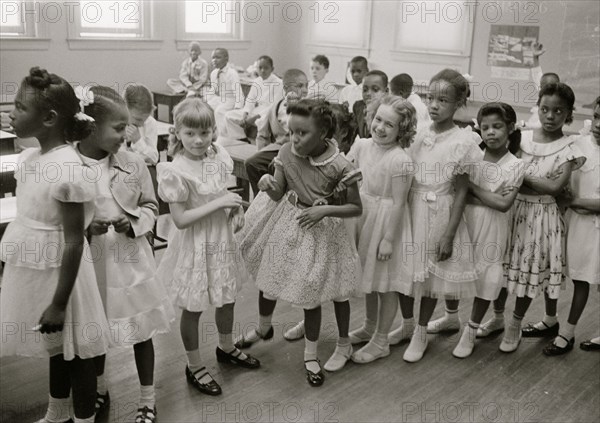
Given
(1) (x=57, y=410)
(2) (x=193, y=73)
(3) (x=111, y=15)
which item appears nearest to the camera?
(1) (x=57, y=410)

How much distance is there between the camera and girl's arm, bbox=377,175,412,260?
2.65m

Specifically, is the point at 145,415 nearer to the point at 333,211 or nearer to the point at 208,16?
the point at 333,211

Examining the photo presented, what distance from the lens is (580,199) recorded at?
2.88m

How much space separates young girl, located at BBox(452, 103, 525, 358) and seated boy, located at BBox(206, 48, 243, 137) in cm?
532

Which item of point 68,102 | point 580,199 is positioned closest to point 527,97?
point 580,199

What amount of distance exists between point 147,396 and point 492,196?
165 cm

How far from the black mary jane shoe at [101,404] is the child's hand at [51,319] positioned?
60 centimetres

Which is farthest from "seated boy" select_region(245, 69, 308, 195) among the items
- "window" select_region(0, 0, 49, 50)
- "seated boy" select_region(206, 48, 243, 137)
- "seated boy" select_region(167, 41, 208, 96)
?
"window" select_region(0, 0, 49, 50)

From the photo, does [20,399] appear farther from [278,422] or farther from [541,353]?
[541,353]

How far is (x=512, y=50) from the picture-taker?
305 inches

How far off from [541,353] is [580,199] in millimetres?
768

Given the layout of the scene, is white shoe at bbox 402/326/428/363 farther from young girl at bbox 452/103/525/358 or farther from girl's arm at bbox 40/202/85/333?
girl's arm at bbox 40/202/85/333

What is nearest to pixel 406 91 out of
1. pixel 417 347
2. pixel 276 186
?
pixel 417 347

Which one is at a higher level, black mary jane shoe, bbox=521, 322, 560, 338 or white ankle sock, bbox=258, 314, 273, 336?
white ankle sock, bbox=258, 314, 273, 336
